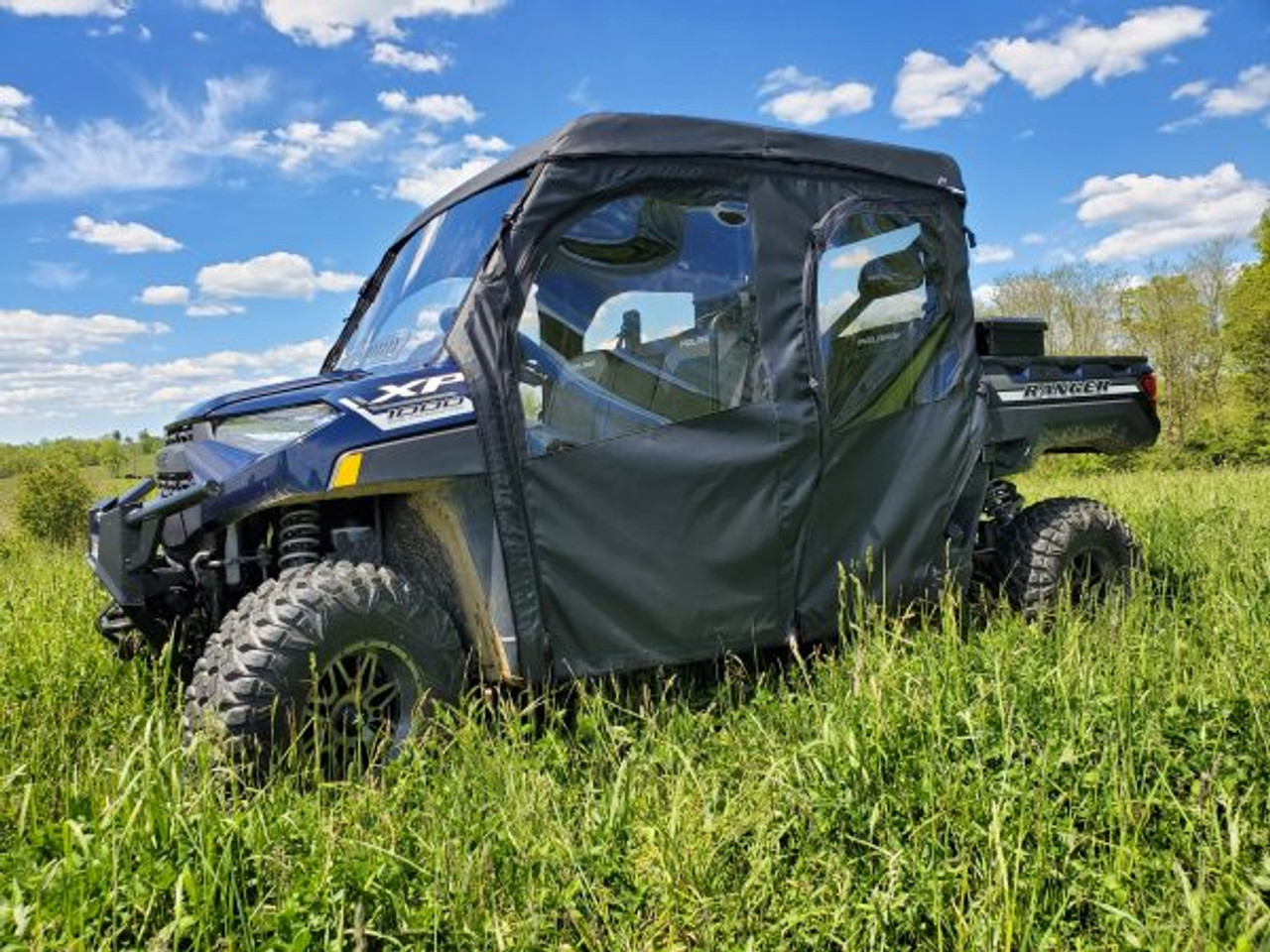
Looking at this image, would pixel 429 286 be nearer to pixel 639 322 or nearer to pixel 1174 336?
pixel 639 322

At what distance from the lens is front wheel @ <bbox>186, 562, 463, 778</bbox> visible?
287 centimetres

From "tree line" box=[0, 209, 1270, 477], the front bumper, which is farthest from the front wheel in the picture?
"tree line" box=[0, 209, 1270, 477]

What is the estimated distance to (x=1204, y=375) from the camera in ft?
88.7

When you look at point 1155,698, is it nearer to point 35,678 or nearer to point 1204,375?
point 35,678

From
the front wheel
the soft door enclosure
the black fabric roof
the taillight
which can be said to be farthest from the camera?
the taillight

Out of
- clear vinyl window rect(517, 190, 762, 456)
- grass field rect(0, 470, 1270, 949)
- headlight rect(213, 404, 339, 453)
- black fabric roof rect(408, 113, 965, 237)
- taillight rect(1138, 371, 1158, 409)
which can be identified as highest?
black fabric roof rect(408, 113, 965, 237)

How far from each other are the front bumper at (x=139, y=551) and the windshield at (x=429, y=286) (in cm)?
93

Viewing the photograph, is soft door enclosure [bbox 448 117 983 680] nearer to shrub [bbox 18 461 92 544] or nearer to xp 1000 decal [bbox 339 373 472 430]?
xp 1000 decal [bbox 339 373 472 430]

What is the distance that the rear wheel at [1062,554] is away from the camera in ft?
16.0

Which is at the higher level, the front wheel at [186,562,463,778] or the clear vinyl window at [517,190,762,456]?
the clear vinyl window at [517,190,762,456]

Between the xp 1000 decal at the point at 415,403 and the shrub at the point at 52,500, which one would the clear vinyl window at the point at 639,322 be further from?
the shrub at the point at 52,500

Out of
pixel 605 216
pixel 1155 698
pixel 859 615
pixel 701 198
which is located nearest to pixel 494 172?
pixel 605 216

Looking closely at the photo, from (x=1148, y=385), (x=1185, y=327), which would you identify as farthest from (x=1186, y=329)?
(x=1148, y=385)

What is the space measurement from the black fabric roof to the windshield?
0.31 ft
